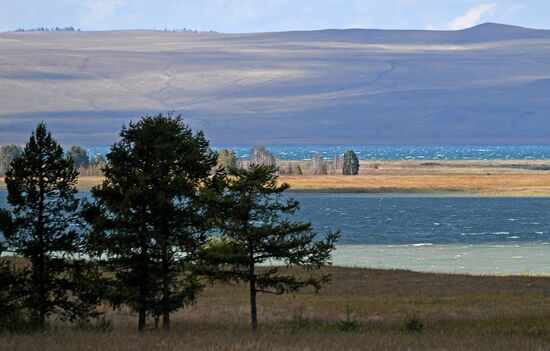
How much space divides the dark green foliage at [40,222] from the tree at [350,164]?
446 feet

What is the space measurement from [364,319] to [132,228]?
8142 millimetres

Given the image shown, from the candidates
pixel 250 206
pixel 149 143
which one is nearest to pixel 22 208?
pixel 149 143

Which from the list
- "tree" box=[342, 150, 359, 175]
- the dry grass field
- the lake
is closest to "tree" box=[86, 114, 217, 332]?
the lake

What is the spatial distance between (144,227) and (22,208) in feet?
8.78

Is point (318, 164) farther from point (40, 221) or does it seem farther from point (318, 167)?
point (40, 221)

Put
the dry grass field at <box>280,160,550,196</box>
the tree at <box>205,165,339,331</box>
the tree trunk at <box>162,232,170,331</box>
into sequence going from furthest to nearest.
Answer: the dry grass field at <box>280,160,550,196</box> → the tree at <box>205,165,339,331</box> → the tree trunk at <box>162,232,170,331</box>

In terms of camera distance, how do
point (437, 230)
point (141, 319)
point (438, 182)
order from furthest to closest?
point (438, 182) < point (437, 230) < point (141, 319)

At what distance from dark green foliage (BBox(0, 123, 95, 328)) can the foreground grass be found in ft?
2.89

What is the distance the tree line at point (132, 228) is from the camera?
26734mm

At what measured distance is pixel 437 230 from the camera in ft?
287

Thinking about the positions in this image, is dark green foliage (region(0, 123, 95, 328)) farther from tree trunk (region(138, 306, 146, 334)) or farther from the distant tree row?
the distant tree row

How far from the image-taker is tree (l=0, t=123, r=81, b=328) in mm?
26656

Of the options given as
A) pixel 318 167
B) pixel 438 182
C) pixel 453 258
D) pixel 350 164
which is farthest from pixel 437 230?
pixel 318 167

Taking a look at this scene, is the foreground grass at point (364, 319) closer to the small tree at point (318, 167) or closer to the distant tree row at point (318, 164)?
the distant tree row at point (318, 164)
